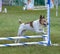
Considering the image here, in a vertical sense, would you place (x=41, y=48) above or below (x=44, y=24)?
below

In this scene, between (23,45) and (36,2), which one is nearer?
(23,45)

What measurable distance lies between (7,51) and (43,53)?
106 centimetres

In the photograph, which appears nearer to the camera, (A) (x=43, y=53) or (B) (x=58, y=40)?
(A) (x=43, y=53)

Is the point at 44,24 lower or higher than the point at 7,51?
higher

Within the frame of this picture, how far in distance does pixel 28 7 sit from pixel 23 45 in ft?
93.6

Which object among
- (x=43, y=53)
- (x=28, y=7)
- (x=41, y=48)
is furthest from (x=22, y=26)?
(x=28, y=7)

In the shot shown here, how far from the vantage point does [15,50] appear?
911 centimetres

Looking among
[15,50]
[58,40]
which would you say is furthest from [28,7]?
[15,50]

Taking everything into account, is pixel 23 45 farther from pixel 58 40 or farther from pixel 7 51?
pixel 58 40

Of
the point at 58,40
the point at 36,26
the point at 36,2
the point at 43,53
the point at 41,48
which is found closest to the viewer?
the point at 43,53

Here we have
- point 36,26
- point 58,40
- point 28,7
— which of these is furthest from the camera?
point 28,7

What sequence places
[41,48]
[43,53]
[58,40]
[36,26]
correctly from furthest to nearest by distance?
[58,40]
[36,26]
[41,48]
[43,53]

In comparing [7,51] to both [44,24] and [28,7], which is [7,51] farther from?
[28,7]

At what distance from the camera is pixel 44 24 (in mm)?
10031
